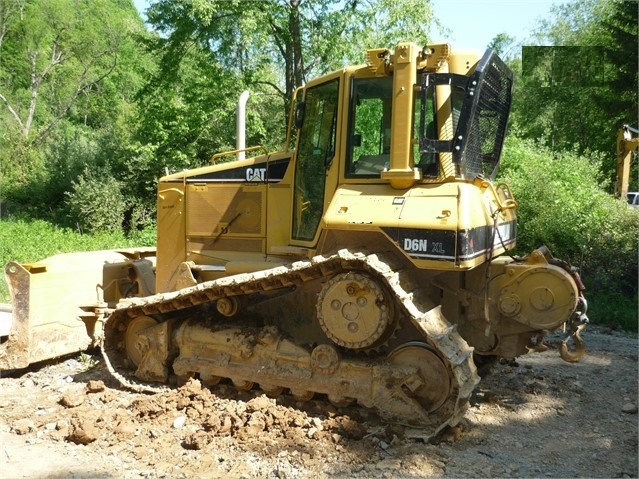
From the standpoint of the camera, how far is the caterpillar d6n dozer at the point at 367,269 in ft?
15.0

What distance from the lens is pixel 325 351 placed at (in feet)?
15.8

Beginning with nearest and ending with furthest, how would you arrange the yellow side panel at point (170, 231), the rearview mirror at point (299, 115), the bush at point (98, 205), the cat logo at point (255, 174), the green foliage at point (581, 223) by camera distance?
the rearview mirror at point (299, 115), the cat logo at point (255, 174), the yellow side panel at point (170, 231), the green foliage at point (581, 223), the bush at point (98, 205)

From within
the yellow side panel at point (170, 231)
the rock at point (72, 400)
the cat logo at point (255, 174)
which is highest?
the cat logo at point (255, 174)

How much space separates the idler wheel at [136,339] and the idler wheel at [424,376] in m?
2.42

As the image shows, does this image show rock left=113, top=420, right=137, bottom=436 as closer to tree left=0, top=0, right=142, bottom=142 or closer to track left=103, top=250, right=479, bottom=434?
track left=103, top=250, right=479, bottom=434

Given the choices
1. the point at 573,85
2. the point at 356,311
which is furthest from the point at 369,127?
the point at 573,85

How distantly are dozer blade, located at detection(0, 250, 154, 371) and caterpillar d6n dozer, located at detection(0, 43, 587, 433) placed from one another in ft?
0.10

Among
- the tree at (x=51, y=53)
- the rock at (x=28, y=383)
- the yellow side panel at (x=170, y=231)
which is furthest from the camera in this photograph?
the tree at (x=51, y=53)

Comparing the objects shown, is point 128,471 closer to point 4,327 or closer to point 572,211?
point 4,327

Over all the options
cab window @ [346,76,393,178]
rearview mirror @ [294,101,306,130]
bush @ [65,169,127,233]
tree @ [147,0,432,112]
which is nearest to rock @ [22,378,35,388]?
rearview mirror @ [294,101,306,130]

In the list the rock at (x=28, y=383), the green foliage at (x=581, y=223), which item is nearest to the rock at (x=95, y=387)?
the rock at (x=28, y=383)

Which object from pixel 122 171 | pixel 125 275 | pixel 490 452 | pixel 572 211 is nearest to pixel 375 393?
pixel 490 452

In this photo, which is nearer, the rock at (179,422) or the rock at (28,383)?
the rock at (179,422)

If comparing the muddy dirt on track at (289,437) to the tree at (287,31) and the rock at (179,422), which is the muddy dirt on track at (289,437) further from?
the tree at (287,31)
